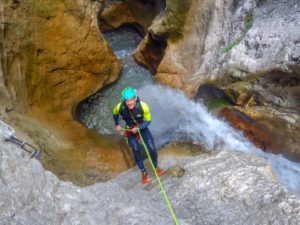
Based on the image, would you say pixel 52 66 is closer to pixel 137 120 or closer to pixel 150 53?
pixel 150 53

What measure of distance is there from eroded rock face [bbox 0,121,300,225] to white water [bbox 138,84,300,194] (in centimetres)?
126

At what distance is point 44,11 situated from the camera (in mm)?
10578

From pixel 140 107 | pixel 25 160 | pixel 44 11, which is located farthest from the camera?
pixel 44 11

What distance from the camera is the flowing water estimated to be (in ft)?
24.9

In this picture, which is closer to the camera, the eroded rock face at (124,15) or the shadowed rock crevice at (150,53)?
the shadowed rock crevice at (150,53)

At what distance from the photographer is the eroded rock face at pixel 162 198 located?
12.3ft

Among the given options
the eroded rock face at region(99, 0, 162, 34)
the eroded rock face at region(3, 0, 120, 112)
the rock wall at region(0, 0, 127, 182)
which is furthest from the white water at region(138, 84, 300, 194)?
the eroded rock face at region(99, 0, 162, 34)

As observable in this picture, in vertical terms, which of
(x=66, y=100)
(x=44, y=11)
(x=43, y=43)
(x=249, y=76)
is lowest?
(x=66, y=100)

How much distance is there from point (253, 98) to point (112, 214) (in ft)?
17.4

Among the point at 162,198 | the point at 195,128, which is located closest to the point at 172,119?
the point at 195,128

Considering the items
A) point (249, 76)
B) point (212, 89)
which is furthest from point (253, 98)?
point (212, 89)

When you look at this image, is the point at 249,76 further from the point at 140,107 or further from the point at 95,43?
the point at 95,43

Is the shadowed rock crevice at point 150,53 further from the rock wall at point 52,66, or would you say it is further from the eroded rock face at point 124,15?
the eroded rock face at point 124,15

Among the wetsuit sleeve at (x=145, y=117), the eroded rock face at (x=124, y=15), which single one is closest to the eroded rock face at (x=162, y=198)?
the wetsuit sleeve at (x=145, y=117)
